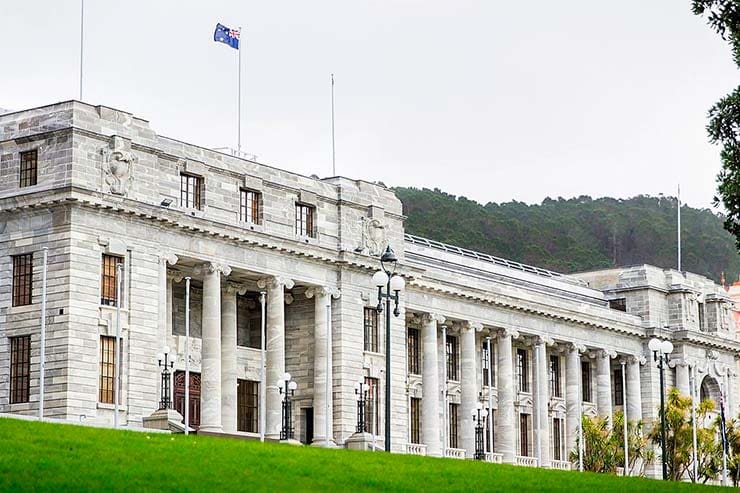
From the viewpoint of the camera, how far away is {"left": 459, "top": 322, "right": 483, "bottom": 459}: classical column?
97.0 meters

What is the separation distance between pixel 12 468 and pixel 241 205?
43380 mm

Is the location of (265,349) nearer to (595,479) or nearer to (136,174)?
(136,174)

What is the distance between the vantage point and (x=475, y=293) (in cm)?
9644

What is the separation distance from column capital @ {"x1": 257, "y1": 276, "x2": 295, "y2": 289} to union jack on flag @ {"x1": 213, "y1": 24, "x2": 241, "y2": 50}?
11196 mm

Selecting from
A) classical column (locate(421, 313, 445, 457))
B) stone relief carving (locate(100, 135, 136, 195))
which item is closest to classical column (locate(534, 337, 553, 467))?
classical column (locate(421, 313, 445, 457))

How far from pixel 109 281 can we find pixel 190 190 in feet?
23.2

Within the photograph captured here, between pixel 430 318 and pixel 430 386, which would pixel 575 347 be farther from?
pixel 430 386

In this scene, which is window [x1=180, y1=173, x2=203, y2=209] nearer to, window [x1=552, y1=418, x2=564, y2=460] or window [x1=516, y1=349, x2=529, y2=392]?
window [x1=516, y1=349, x2=529, y2=392]

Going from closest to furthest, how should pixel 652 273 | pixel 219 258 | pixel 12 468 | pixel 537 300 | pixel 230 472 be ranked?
pixel 12 468, pixel 230 472, pixel 219 258, pixel 537 300, pixel 652 273

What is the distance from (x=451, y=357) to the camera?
322 feet

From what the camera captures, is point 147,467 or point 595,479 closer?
point 147,467

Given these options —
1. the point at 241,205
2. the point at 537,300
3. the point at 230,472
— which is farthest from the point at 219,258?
the point at 230,472

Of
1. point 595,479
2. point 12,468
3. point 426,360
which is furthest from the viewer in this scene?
point 426,360

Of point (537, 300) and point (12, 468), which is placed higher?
point (537, 300)
